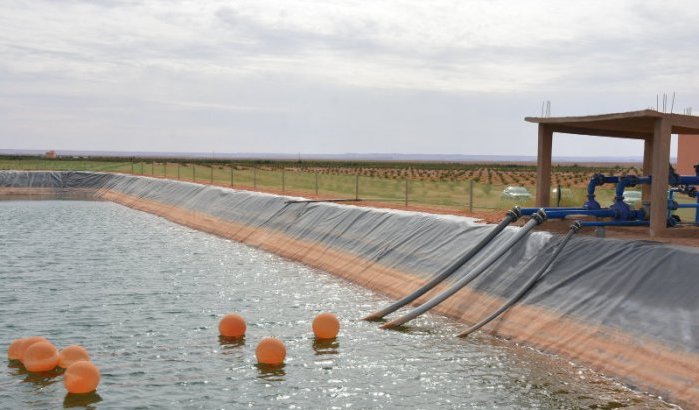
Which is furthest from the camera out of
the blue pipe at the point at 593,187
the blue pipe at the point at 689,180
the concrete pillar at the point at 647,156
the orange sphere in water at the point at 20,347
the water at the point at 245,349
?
the concrete pillar at the point at 647,156

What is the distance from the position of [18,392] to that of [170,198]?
45719 mm

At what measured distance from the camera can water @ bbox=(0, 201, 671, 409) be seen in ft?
42.7

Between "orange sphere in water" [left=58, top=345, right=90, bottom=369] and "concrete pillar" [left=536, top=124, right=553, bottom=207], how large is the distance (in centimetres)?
1383

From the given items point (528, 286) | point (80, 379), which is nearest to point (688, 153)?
point (528, 286)

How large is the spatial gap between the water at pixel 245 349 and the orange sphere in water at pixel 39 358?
0.22 metres

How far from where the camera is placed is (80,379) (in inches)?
499

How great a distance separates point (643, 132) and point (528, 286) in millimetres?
8217

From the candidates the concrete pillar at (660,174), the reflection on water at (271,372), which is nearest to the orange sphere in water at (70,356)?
the reflection on water at (271,372)

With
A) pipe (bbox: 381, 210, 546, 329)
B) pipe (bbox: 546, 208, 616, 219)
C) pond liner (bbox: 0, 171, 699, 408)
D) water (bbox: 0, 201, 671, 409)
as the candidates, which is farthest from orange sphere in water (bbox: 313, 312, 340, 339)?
pipe (bbox: 546, 208, 616, 219)

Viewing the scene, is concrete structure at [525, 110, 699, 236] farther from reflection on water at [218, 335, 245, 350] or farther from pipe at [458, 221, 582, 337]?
reflection on water at [218, 335, 245, 350]

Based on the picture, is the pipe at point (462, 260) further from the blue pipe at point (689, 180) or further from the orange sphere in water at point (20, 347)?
the orange sphere in water at point (20, 347)

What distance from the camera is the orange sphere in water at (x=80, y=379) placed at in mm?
12672

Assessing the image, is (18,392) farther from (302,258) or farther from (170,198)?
(170,198)

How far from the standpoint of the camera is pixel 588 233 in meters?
19.7
